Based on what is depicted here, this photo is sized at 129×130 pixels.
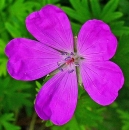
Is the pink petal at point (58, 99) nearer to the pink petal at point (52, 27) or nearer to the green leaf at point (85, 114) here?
the pink petal at point (52, 27)

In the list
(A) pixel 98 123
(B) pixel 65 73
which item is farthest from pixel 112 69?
(A) pixel 98 123

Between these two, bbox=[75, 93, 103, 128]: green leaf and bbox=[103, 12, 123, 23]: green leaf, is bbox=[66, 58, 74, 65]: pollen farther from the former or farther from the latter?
bbox=[103, 12, 123, 23]: green leaf

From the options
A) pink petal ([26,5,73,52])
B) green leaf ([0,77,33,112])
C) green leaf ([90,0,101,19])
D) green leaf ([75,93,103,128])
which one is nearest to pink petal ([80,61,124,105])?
pink petal ([26,5,73,52])

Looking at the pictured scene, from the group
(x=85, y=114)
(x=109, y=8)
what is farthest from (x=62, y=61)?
(x=109, y=8)

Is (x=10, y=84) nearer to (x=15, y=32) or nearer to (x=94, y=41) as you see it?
(x=15, y=32)

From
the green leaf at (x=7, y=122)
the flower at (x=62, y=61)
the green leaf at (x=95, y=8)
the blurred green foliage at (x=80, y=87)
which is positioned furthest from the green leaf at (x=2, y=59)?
the green leaf at (x=95, y=8)

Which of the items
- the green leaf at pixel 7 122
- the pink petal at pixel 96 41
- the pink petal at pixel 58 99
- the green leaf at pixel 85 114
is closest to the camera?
the pink petal at pixel 96 41
